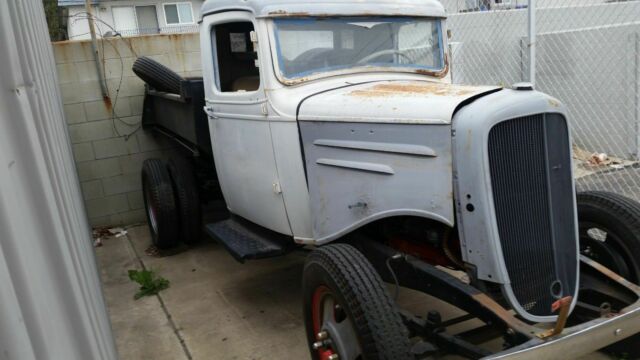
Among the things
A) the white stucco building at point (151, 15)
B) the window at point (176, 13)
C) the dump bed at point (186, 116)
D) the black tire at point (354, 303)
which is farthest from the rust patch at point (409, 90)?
the window at point (176, 13)

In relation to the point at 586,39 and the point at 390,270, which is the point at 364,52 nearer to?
the point at 390,270

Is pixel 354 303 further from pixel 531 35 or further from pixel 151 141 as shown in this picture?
pixel 151 141

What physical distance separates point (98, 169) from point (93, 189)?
0.25 m

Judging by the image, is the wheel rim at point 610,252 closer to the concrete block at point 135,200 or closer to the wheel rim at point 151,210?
the wheel rim at point 151,210

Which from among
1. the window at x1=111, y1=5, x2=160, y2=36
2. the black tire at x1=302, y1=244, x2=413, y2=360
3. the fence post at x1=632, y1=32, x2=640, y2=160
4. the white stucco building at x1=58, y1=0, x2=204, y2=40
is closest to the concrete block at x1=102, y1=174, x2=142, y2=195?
the black tire at x1=302, y1=244, x2=413, y2=360

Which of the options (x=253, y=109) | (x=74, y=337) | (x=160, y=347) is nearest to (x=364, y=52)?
(x=253, y=109)

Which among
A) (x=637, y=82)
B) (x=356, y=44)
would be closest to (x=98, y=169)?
(x=356, y=44)

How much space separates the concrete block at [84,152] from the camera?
6255 millimetres

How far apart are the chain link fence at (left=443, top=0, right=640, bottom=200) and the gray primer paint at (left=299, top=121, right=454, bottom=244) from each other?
4.21m

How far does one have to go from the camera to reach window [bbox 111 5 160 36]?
901 inches

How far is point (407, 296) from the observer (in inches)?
166

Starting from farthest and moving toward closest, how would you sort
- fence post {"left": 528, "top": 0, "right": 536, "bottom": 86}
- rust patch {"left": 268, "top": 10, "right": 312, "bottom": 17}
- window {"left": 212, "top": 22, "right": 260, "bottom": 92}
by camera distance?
fence post {"left": 528, "top": 0, "right": 536, "bottom": 86}
window {"left": 212, "top": 22, "right": 260, "bottom": 92}
rust patch {"left": 268, "top": 10, "right": 312, "bottom": 17}

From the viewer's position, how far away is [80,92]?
6176 mm

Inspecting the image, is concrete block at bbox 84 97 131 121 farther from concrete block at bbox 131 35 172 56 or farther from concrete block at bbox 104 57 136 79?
concrete block at bbox 131 35 172 56
